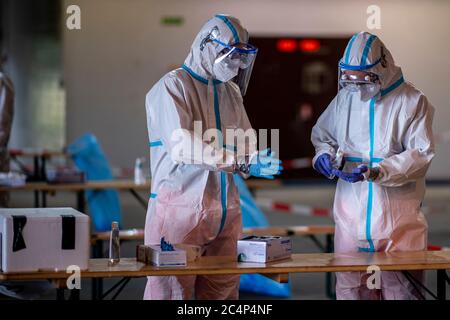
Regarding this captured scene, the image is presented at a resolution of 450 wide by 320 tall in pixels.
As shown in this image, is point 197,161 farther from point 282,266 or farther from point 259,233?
point 259,233

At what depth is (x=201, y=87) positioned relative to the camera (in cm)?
349

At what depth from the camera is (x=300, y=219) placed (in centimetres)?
906

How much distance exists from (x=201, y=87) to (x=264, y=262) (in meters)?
0.75

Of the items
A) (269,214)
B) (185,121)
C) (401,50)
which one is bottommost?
(269,214)

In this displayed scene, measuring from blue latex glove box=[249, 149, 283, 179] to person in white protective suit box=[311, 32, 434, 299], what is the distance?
0.29m

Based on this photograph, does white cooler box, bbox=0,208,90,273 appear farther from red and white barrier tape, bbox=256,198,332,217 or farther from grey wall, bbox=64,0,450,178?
grey wall, bbox=64,0,450,178

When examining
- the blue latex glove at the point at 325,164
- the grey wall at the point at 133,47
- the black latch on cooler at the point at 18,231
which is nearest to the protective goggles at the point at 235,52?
the blue latex glove at the point at 325,164

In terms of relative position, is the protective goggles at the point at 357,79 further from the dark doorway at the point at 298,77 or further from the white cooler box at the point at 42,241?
the dark doorway at the point at 298,77

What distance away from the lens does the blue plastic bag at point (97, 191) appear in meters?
6.82

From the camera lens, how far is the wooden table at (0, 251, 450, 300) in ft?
10.4

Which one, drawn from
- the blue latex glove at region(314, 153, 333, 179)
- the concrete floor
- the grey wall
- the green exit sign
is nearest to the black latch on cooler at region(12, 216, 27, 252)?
the concrete floor

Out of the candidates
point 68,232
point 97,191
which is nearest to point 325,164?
point 68,232
